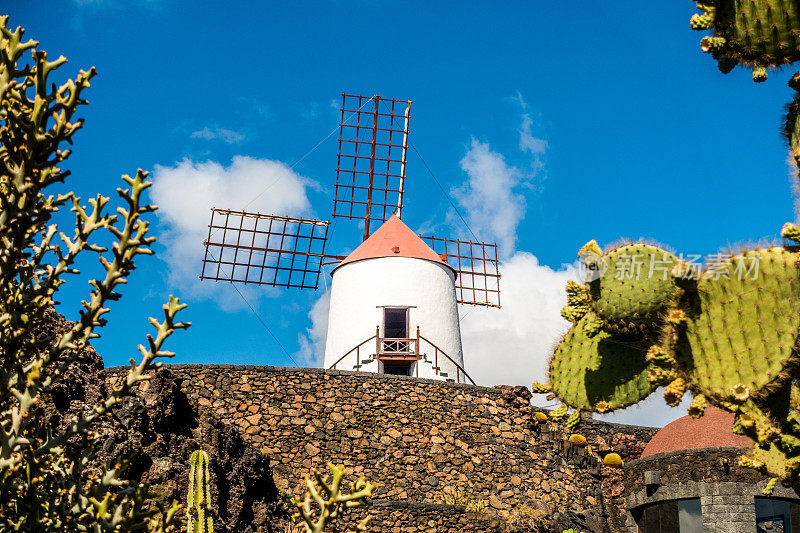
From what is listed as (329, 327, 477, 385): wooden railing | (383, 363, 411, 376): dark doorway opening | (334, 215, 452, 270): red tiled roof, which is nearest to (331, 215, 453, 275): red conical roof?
(334, 215, 452, 270): red tiled roof

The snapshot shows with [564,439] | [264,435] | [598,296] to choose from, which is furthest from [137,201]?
[564,439]

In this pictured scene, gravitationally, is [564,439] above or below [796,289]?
above

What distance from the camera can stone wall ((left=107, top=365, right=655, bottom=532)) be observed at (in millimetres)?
16031

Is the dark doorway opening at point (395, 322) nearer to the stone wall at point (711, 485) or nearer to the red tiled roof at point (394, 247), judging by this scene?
the red tiled roof at point (394, 247)

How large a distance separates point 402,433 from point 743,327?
11623 mm

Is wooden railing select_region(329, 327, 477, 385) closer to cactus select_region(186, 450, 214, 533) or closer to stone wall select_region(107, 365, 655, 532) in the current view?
stone wall select_region(107, 365, 655, 532)

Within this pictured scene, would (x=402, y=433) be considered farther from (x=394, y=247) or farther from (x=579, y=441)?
(x=394, y=247)

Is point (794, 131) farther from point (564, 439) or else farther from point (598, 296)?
point (564, 439)

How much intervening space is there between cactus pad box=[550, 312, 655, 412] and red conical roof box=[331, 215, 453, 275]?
47.2 feet

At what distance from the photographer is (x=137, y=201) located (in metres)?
4.68

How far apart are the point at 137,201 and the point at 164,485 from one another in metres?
6.96

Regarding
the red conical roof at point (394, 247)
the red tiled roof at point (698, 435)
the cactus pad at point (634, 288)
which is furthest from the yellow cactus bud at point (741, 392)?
the red conical roof at point (394, 247)

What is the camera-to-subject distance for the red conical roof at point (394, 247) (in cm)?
2205

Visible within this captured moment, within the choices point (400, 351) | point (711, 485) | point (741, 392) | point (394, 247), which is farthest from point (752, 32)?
point (394, 247)
